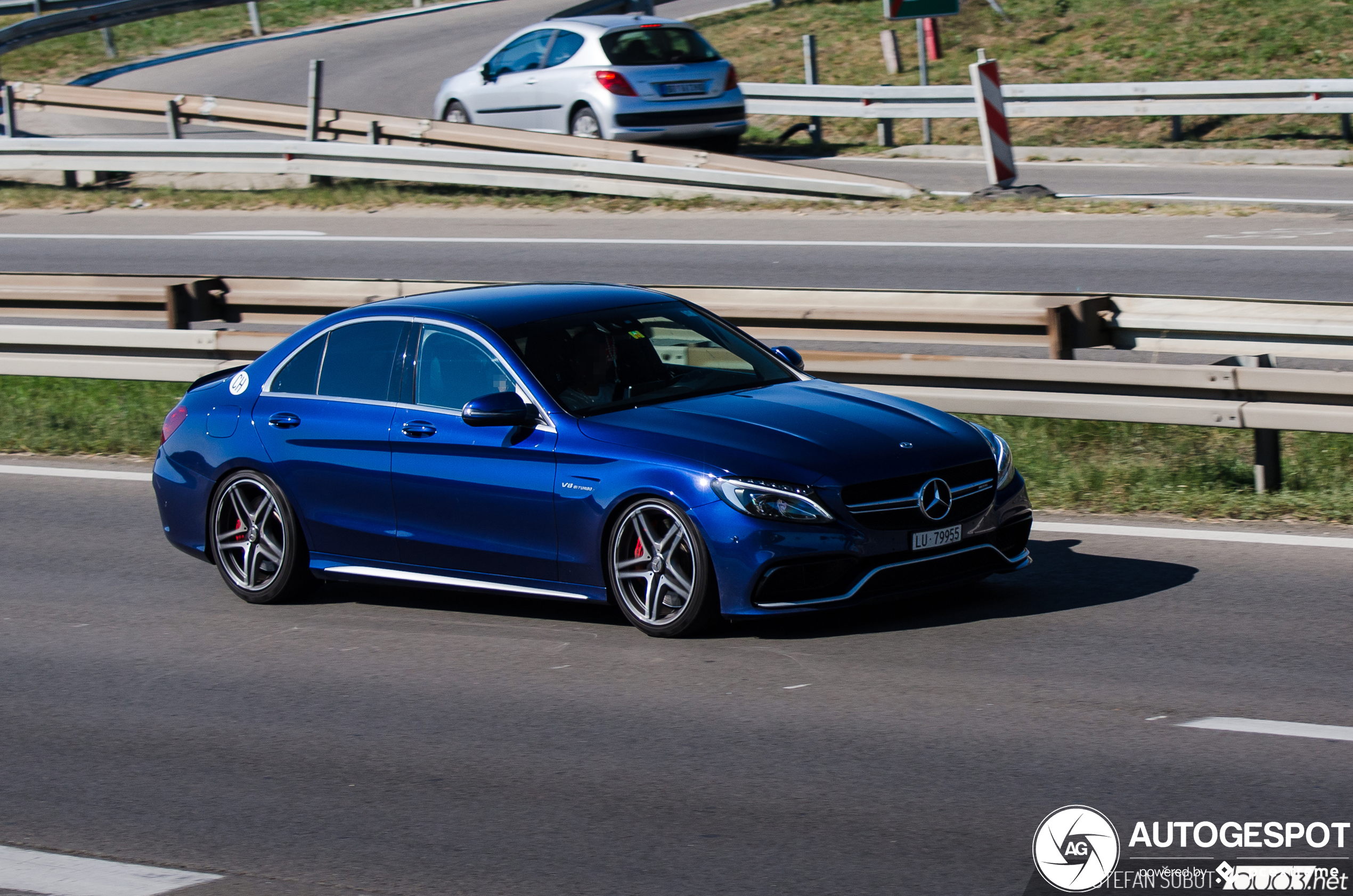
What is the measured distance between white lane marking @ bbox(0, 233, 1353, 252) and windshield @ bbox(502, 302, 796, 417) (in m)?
9.09

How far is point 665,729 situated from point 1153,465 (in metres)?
4.74

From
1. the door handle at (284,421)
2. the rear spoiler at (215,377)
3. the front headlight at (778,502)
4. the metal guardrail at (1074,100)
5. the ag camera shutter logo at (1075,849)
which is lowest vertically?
the ag camera shutter logo at (1075,849)

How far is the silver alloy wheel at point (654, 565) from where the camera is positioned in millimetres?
7188

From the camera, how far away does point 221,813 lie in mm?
5652

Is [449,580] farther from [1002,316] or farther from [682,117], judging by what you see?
[682,117]

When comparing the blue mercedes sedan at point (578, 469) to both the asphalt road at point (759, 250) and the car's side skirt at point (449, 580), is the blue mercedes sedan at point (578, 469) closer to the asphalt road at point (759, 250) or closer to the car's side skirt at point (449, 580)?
the car's side skirt at point (449, 580)

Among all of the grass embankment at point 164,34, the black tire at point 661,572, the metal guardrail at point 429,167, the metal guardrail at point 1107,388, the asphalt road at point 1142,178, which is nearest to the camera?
the black tire at point 661,572

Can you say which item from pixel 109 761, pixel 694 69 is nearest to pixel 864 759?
pixel 109 761

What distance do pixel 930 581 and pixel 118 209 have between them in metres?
18.8

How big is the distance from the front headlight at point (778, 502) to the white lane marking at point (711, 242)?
401 inches

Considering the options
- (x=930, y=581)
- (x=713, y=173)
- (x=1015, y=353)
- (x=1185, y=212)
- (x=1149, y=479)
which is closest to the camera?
(x=930, y=581)

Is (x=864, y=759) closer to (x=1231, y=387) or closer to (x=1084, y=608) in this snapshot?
(x=1084, y=608)

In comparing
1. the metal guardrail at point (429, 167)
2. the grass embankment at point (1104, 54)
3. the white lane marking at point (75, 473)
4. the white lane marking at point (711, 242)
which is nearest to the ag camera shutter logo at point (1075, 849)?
the white lane marking at point (75, 473)

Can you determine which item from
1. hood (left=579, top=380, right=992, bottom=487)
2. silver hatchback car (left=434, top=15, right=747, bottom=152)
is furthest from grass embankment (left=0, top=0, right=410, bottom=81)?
hood (left=579, top=380, right=992, bottom=487)
